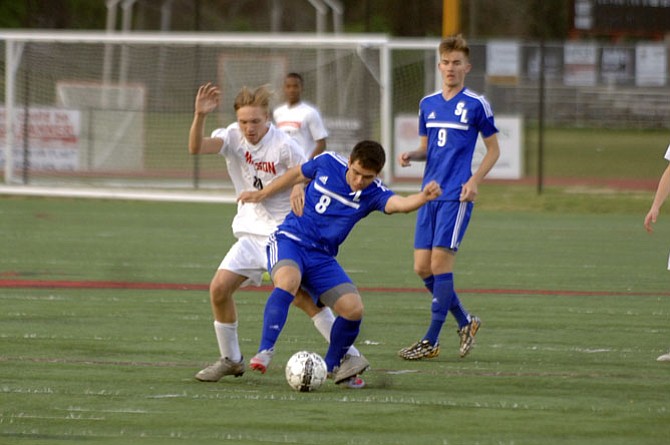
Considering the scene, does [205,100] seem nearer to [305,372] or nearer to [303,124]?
[305,372]

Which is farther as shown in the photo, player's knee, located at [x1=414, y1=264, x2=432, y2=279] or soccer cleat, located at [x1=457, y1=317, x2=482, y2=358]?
player's knee, located at [x1=414, y1=264, x2=432, y2=279]

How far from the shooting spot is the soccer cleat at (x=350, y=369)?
25.5 feet

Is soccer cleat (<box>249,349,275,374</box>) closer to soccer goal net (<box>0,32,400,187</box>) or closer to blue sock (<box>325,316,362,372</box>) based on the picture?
blue sock (<box>325,316,362,372</box>)

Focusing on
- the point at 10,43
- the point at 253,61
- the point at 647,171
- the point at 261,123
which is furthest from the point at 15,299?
the point at 647,171

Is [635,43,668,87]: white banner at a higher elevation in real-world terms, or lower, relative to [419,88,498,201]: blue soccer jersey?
higher

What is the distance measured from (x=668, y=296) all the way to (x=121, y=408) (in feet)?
21.5

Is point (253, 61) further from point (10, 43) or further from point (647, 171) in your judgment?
point (647, 171)

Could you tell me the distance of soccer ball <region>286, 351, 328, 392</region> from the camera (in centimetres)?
754

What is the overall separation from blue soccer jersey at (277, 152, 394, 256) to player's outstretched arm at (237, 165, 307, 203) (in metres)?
0.19

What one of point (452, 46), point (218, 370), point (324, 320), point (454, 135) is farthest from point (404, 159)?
point (218, 370)

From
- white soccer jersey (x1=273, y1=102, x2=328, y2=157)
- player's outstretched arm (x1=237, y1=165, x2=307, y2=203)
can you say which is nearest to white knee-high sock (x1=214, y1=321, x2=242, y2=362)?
player's outstretched arm (x1=237, y1=165, x2=307, y2=203)

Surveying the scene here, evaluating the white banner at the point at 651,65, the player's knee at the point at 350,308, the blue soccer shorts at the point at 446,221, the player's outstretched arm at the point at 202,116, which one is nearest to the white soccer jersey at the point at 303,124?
the blue soccer shorts at the point at 446,221

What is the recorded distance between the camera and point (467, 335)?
29.7ft

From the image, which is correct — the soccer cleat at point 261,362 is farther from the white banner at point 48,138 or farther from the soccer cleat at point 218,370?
the white banner at point 48,138
